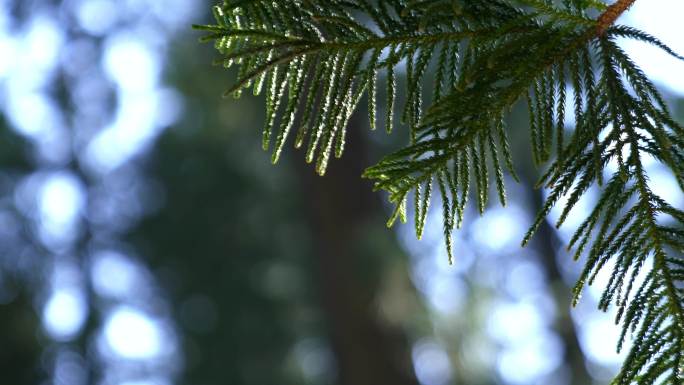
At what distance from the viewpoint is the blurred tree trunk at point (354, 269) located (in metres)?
9.80

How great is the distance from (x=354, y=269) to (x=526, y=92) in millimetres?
9324

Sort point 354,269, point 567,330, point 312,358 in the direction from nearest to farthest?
point 354,269 < point 567,330 < point 312,358

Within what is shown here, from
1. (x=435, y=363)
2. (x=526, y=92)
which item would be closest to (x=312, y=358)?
(x=435, y=363)

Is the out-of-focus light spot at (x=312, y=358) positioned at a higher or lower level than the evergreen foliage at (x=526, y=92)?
lower

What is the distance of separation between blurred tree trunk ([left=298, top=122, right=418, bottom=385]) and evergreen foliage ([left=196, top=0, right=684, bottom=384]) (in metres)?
8.61

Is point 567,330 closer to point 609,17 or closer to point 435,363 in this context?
point 435,363

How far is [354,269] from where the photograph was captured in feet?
34.2

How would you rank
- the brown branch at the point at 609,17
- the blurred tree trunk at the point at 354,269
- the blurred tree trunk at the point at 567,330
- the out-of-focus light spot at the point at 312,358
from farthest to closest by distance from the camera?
1. the out-of-focus light spot at the point at 312,358
2. the blurred tree trunk at the point at 567,330
3. the blurred tree trunk at the point at 354,269
4. the brown branch at the point at 609,17

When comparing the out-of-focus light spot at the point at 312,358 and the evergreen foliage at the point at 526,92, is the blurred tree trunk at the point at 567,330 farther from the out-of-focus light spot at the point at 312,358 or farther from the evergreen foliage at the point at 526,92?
the evergreen foliage at the point at 526,92

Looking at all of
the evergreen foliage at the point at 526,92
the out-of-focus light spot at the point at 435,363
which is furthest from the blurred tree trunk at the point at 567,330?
the evergreen foliage at the point at 526,92

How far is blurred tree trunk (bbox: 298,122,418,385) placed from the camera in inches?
386

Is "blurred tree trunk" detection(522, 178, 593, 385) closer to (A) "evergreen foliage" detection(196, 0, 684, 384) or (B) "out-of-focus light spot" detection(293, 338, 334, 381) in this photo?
(B) "out-of-focus light spot" detection(293, 338, 334, 381)

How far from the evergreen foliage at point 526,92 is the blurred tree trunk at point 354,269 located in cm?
861

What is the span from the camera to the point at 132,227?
16719mm
